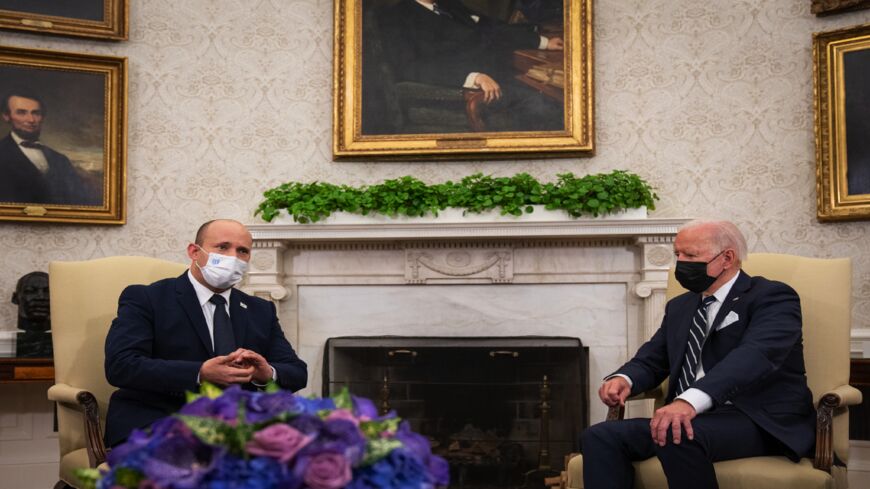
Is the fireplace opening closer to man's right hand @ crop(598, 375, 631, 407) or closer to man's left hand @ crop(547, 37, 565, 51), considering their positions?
man's right hand @ crop(598, 375, 631, 407)

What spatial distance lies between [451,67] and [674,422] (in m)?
3.61

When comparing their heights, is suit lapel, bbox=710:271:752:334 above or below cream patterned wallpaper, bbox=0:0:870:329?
below

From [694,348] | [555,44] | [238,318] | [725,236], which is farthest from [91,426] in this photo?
[555,44]

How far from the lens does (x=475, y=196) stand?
542 cm

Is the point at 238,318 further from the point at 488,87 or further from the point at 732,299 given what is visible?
the point at 488,87

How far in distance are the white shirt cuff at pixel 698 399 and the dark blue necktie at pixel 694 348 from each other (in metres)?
0.38

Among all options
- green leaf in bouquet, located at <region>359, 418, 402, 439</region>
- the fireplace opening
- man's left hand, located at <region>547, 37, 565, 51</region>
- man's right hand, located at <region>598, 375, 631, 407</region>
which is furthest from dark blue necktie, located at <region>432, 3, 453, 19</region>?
green leaf in bouquet, located at <region>359, 418, 402, 439</region>

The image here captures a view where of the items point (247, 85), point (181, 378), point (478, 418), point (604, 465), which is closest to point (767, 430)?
point (604, 465)

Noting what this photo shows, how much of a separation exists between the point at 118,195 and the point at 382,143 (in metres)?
1.90

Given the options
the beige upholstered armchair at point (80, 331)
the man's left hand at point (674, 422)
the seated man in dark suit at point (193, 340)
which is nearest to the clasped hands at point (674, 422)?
the man's left hand at point (674, 422)

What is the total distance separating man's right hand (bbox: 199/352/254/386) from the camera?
314cm

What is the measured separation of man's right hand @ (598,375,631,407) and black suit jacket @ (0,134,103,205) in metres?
3.94

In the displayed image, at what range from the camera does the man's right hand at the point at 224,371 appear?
3.14 metres

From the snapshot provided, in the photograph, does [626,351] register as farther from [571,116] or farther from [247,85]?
[247,85]
